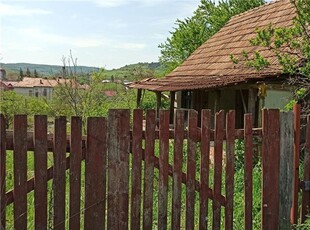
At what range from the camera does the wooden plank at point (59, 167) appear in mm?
3725

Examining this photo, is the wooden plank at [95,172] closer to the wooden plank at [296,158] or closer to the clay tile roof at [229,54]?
the wooden plank at [296,158]

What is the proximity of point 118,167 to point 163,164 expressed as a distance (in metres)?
0.41

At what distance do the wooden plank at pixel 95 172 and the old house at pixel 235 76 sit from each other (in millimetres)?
5739

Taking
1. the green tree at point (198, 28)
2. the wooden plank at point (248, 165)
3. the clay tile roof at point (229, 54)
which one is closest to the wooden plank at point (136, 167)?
the wooden plank at point (248, 165)

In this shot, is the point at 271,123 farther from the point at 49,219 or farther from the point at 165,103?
the point at 165,103

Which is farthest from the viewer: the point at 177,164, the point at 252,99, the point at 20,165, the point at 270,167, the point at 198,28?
the point at 198,28

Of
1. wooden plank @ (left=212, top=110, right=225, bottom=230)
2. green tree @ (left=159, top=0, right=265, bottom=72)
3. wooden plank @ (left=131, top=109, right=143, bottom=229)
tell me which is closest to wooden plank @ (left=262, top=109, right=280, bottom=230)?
wooden plank @ (left=212, top=110, right=225, bottom=230)

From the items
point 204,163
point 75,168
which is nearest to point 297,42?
point 204,163

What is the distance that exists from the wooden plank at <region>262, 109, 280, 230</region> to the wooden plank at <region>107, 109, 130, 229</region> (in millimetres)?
1384

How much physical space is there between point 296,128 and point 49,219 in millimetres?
2544

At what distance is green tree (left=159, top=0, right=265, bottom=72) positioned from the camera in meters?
26.0

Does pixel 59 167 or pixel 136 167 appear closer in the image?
pixel 59 167

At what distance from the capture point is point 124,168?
155 inches

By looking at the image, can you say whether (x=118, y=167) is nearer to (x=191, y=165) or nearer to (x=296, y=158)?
(x=191, y=165)
